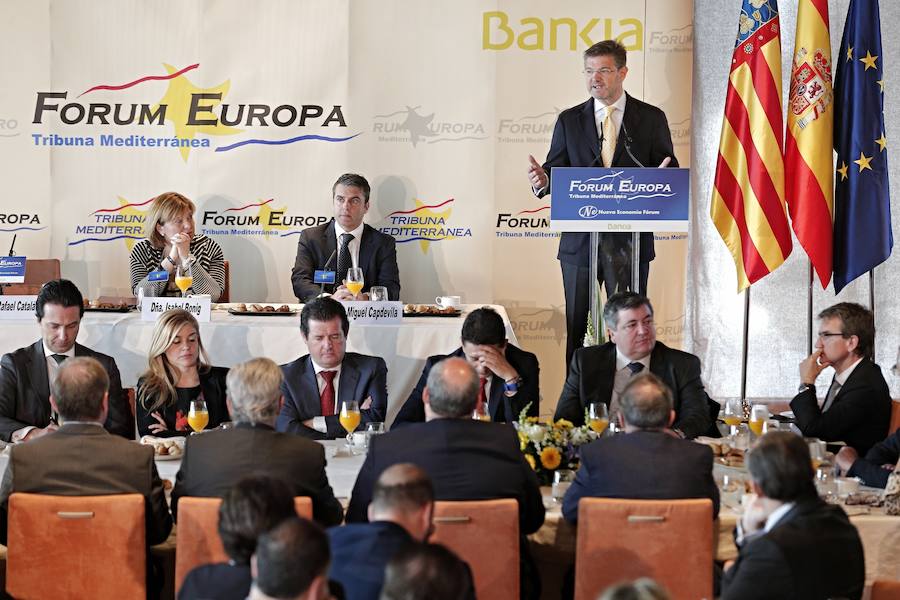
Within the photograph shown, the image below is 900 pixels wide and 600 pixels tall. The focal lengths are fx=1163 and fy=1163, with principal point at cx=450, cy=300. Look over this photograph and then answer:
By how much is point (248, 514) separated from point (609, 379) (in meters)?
2.76

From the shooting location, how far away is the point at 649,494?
143 inches

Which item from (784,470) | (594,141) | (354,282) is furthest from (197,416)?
(594,141)

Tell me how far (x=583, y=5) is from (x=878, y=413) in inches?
174

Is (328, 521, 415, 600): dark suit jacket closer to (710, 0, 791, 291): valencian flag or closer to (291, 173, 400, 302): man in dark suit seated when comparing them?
(291, 173, 400, 302): man in dark suit seated

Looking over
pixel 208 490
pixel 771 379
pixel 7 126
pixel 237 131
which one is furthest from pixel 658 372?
pixel 7 126

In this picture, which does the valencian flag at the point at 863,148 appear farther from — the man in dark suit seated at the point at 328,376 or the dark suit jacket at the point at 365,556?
the dark suit jacket at the point at 365,556

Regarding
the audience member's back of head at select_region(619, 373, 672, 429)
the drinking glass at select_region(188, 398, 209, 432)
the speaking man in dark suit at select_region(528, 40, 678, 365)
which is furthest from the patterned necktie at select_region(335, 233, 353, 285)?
the audience member's back of head at select_region(619, 373, 672, 429)

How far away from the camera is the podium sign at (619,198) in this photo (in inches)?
249

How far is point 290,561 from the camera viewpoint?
2.42m

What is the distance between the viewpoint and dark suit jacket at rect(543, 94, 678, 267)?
7.54 m

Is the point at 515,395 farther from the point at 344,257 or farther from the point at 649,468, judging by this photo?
the point at 344,257

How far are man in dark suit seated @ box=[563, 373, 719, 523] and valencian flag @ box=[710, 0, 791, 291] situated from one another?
3768 millimetres

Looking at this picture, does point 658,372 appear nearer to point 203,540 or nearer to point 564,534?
point 564,534

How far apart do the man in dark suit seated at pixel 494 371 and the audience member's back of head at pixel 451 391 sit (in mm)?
1414
